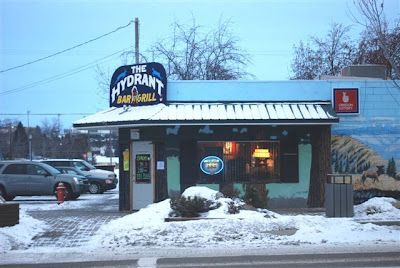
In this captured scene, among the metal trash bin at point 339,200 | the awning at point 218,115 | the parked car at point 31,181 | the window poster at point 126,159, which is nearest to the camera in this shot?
the metal trash bin at point 339,200

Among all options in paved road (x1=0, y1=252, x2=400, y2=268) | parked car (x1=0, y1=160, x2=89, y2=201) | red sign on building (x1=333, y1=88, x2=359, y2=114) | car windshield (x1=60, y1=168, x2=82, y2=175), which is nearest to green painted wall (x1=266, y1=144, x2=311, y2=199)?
red sign on building (x1=333, y1=88, x2=359, y2=114)

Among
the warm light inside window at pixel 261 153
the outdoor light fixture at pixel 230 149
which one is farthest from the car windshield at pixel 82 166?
the warm light inside window at pixel 261 153

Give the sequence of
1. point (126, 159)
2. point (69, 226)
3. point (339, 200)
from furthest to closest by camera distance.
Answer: point (126, 159) → point (339, 200) → point (69, 226)

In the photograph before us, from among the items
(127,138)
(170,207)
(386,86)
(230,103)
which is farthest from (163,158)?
(386,86)

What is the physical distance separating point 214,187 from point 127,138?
3519 mm

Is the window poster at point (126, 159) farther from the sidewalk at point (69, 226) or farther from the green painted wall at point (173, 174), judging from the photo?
the sidewalk at point (69, 226)

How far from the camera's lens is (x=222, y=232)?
12.8 meters

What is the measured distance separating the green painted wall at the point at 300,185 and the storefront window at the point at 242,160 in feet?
1.14

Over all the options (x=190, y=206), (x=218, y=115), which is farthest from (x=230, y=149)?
(x=190, y=206)

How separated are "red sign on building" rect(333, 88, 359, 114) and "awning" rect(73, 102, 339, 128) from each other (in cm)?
35

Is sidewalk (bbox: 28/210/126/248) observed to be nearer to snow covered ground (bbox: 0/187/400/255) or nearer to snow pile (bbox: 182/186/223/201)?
snow covered ground (bbox: 0/187/400/255)

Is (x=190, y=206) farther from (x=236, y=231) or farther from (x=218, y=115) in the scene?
(x=218, y=115)

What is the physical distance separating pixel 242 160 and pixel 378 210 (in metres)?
4.87

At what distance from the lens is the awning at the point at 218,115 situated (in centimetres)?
1838
